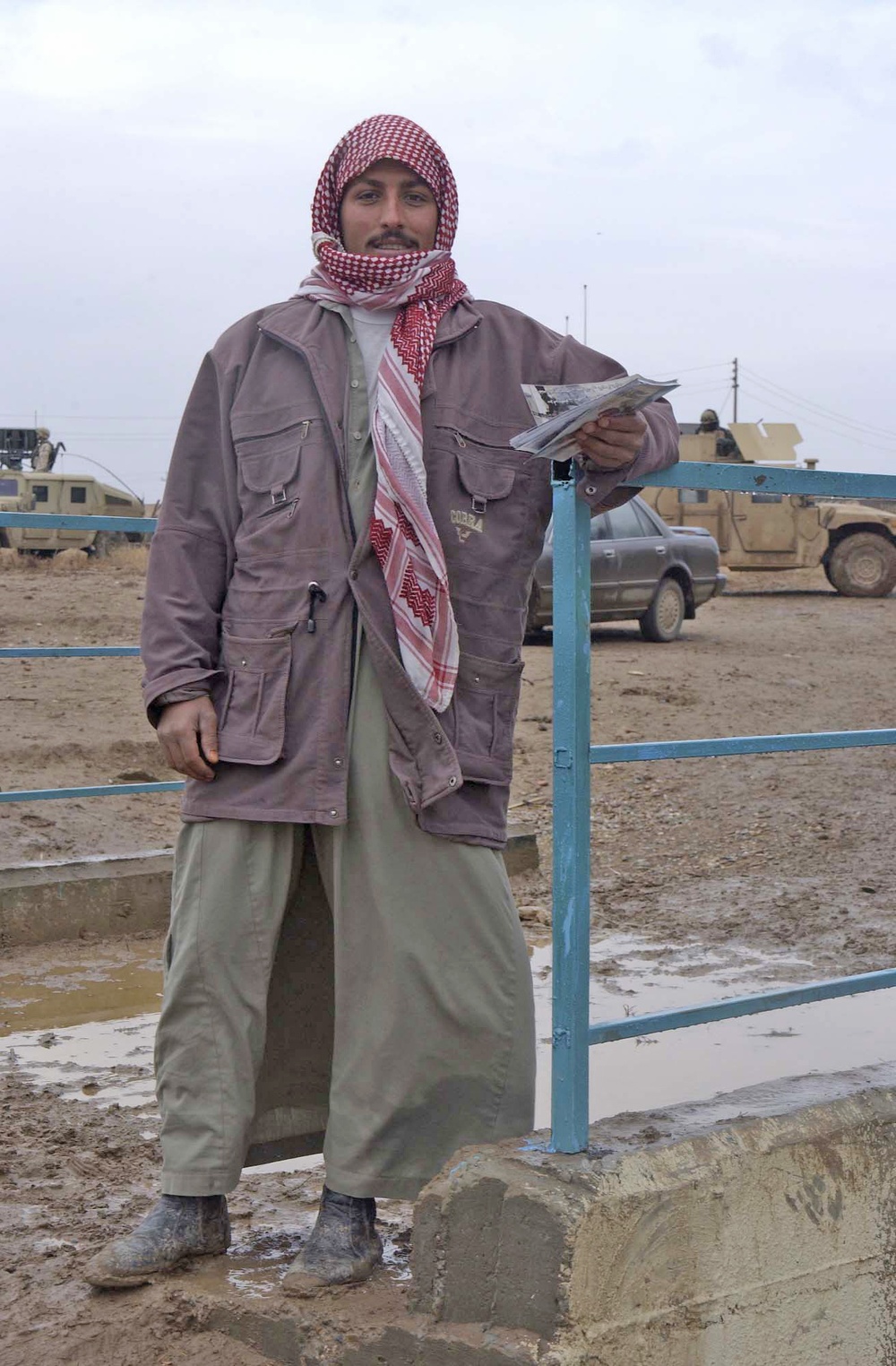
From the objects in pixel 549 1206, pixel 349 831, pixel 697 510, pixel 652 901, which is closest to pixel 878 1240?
pixel 549 1206

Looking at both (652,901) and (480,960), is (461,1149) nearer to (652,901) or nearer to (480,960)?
(480,960)

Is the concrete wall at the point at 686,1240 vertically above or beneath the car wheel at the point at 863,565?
beneath

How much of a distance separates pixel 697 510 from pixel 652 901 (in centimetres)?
1468

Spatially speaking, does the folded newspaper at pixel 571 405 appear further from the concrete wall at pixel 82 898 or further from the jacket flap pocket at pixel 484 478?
the concrete wall at pixel 82 898

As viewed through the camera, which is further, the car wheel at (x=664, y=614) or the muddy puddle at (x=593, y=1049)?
the car wheel at (x=664, y=614)

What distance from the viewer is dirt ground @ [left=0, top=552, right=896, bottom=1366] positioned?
2.53 m

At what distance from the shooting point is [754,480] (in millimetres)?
2393

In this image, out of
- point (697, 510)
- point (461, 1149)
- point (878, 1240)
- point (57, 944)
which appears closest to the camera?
point (461, 1149)

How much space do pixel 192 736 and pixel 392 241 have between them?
0.85m

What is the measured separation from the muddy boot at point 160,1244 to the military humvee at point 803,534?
17546mm

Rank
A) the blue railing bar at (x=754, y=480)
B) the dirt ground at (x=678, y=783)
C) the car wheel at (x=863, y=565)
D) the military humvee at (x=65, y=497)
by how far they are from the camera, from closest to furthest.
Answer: the blue railing bar at (x=754, y=480) → the dirt ground at (x=678, y=783) → the car wheel at (x=863, y=565) → the military humvee at (x=65, y=497)

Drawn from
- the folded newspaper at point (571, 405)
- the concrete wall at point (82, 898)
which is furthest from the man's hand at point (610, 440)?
the concrete wall at point (82, 898)

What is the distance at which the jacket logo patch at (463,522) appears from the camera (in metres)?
2.46

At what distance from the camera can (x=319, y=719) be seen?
2406 millimetres
